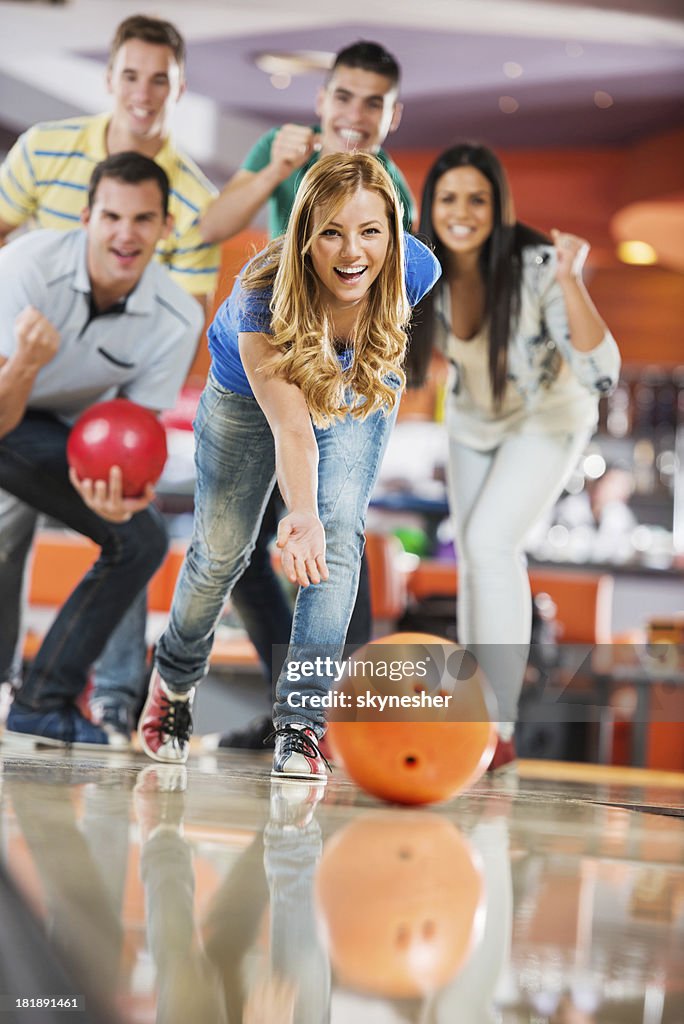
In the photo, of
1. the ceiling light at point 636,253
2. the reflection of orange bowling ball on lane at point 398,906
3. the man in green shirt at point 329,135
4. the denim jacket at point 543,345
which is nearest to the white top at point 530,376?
the denim jacket at point 543,345

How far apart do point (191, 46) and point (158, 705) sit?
3.51 metres

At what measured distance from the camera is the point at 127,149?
2.90 metres

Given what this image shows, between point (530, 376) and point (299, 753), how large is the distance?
1031 mm

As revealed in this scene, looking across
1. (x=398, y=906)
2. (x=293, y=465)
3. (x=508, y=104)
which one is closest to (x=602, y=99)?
(x=508, y=104)

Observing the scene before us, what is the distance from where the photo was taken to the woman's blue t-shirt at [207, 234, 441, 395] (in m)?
1.99

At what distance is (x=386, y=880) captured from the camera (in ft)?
4.13

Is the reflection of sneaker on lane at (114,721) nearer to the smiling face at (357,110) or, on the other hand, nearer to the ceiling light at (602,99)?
the smiling face at (357,110)

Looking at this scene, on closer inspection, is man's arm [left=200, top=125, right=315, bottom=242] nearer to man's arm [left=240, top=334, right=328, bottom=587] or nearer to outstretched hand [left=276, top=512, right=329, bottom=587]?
man's arm [left=240, top=334, right=328, bottom=587]

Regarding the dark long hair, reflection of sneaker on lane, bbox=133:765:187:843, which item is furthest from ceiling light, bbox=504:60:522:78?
reflection of sneaker on lane, bbox=133:765:187:843

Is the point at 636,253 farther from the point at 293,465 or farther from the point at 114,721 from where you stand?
the point at 293,465

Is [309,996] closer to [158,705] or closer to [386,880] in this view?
[386,880]

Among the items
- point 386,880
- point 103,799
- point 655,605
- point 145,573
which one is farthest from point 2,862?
point 655,605

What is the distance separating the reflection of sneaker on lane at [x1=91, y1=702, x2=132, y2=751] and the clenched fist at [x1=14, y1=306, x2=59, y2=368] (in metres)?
0.77

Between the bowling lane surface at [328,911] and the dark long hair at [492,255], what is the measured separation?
104cm
